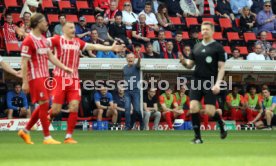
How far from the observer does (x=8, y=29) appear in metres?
25.4

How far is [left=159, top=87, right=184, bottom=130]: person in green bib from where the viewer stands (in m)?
27.2

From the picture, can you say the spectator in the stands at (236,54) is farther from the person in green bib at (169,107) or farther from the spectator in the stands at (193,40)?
the person in green bib at (169,107)

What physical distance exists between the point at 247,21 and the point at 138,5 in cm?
392

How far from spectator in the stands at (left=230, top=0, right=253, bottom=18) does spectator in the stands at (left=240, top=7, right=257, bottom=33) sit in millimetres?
429

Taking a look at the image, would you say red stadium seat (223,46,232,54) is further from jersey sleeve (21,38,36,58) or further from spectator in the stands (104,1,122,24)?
jersey sleeve (21,38,36,58)

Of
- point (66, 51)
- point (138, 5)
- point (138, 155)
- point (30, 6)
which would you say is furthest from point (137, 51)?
point (138, 155)

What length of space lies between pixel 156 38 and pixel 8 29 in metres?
5.04

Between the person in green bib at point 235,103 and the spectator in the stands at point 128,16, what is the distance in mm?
3674

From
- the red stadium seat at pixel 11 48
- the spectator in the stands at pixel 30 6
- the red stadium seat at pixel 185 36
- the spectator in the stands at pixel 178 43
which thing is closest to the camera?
the red stadium seat at pixel 11 48

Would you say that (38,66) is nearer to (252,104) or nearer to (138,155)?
(138,155)

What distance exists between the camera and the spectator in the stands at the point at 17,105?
25.3 meters

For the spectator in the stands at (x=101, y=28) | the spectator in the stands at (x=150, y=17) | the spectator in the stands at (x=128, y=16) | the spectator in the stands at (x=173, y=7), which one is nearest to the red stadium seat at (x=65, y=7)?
the spectator in the stands at (x=101, y=28)

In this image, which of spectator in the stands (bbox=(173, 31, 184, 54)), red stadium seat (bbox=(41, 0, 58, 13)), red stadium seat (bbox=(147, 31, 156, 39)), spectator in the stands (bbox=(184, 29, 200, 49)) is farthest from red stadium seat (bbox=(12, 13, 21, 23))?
spectator in the stands (bbox=(184, 29, 200, 49))

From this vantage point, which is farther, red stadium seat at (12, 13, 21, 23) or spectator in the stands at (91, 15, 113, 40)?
spectator in the stands at (91, 15, 113, 40)
